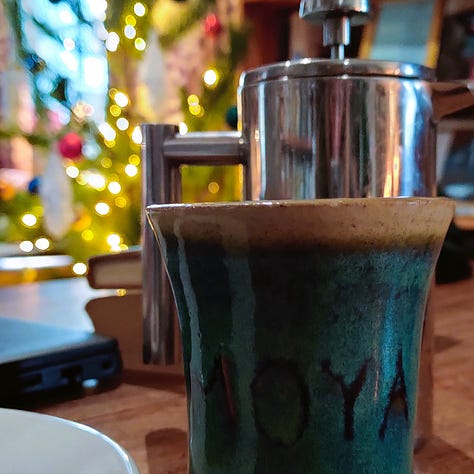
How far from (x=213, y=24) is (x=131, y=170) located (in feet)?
1.80

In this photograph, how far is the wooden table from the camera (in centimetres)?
34

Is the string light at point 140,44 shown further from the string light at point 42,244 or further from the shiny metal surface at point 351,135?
the shiny metal surface at point 351,135

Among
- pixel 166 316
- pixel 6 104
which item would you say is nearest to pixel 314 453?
pixel 166 316

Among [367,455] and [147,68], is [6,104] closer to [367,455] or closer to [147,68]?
[147,68]

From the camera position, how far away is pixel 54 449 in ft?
0.86

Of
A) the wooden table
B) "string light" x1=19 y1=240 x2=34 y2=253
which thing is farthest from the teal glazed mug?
"string light" x1=19 y1=240 x2=34 y2=253

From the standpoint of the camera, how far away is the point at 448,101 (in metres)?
0.35

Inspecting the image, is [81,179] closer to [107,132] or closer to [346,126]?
[107,132]

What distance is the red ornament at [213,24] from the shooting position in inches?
83.4

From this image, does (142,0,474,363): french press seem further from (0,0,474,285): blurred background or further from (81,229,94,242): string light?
(81,229,94,242): string light

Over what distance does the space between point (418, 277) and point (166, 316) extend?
8.0 inches

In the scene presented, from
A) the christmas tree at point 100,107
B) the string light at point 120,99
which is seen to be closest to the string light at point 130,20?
the christmas tree at point 100,107

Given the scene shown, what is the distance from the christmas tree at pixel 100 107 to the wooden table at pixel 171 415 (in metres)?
1.33

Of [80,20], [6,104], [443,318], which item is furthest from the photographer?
[6,104]
